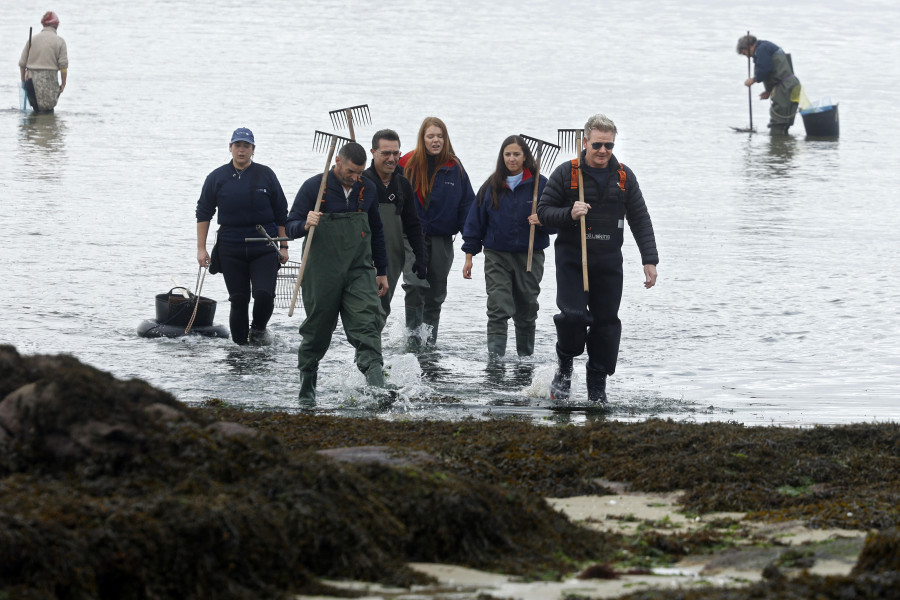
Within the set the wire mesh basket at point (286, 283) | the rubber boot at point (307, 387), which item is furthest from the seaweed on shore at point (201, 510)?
the wire mesh basket at point (286, 283)

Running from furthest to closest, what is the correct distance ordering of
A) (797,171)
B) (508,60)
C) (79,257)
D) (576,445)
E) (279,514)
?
(508,60) → (797,171) → (79,257) → (576,445) → (279,514)

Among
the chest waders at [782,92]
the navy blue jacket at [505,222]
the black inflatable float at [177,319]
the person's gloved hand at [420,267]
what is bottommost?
the black inflatable float at [177,319]

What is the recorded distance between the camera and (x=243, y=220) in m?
11.4

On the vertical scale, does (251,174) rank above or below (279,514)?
above

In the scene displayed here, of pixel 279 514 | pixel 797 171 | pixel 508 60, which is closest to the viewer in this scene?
pixel 279 514

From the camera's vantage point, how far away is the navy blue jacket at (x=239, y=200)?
11.3 m

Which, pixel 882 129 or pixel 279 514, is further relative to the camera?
pixel 882 129

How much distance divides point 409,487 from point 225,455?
82cm

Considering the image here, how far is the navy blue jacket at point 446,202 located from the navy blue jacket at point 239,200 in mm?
A: 1269

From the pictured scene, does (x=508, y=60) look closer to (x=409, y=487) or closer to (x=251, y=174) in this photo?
(x=251, y=174)

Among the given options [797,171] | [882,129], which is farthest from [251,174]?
[882,129]

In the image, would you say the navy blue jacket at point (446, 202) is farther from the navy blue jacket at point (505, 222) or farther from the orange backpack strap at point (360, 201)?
the orange backpack strap at point (360, 201)

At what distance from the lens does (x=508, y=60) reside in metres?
47.3

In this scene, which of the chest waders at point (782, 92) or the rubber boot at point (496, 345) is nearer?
the rubber boot at point (496, 345)
